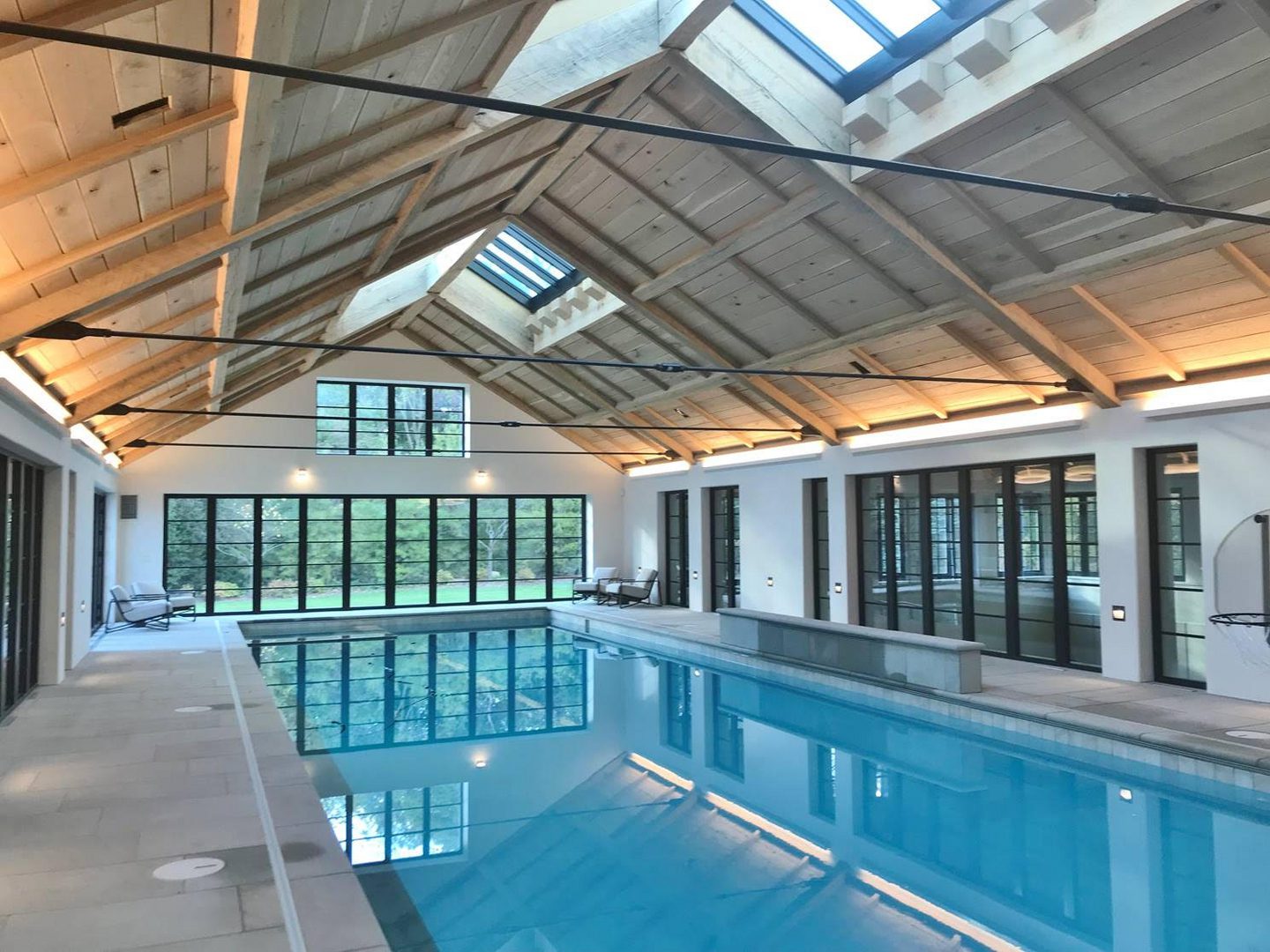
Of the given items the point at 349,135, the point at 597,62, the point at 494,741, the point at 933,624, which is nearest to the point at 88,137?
the point at 349,135

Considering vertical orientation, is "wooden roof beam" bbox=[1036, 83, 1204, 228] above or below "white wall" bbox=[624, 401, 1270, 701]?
above

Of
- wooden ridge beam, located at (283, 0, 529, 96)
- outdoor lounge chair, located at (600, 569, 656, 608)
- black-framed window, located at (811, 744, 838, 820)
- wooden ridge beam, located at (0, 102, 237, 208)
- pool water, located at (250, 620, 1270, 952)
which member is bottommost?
black-framed window, located at (811, 744, 838, 820)

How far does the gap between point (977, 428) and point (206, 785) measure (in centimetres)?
822

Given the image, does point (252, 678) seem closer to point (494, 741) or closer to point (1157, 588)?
point (494, 741)

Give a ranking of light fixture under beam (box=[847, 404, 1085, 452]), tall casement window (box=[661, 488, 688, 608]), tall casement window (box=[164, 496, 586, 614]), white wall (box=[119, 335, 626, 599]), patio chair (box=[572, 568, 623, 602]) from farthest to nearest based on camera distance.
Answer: patio chair (box=[572, 568, 623, 602]) < tall casement window (box=[661, 488, 688, 608]) < tall casement window (box=[164, 496, 586, 614]) < white wall (box=[119, 335, 626, 599]) < light fixture under beam (box=[847, 404, 1085, 452])

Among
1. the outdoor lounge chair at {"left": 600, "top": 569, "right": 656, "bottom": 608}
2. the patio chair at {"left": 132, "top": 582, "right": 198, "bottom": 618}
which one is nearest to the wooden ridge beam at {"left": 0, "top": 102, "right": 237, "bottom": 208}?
the patio chair at {"left": 132, "top": 582, "right": 198, "bottom": 618}

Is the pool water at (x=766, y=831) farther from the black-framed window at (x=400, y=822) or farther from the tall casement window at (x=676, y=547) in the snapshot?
the tall casement window at (x=676, y=547)

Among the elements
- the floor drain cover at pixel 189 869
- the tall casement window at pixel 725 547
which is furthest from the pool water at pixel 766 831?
the tall casement window at pixel 725 547

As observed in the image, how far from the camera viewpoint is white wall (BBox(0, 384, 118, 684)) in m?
6.97

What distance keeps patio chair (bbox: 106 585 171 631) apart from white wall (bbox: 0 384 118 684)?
2.34 metres

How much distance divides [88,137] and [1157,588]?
8.92m

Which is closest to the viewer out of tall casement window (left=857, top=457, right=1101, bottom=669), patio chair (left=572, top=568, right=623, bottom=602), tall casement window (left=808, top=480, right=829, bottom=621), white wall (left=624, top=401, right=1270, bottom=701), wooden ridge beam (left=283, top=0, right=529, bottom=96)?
wooden ridge beam (left=283, top=0, right=529, bottom=96)

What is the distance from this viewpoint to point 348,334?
1286 cm

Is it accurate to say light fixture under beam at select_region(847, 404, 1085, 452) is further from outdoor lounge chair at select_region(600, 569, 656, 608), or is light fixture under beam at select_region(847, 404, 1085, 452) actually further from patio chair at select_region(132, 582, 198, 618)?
patio chair at select_region(132, 582, 198, 618)
